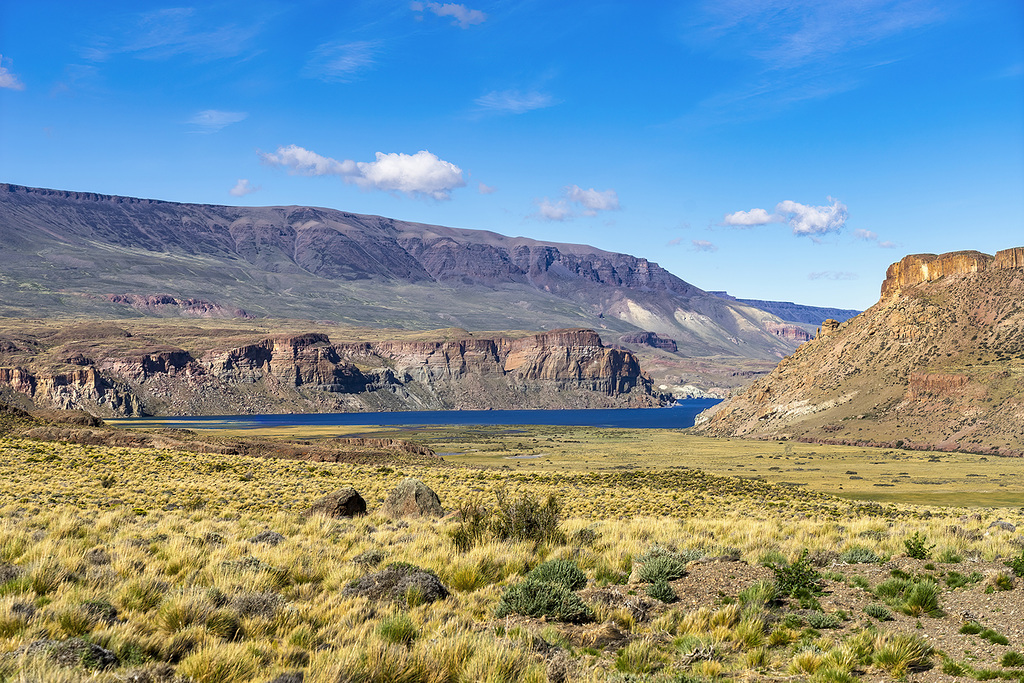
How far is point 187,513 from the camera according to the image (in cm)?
2144

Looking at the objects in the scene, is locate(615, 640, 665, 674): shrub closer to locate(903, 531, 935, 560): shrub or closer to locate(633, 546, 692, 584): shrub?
locate(633, 546, 692, 584): shrub

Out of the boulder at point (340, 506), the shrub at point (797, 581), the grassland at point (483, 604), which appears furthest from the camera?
the boulder at point (340, 506)

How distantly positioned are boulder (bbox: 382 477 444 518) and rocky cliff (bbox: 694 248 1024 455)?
3542 inches

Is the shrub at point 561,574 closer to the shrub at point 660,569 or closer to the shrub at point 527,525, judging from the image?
the shrub at point 660,569

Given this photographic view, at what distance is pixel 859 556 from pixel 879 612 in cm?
366

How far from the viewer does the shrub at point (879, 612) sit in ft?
33.5

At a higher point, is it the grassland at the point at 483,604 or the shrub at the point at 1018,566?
the shrub at the point at 1018,566

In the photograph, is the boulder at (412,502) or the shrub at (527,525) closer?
the shrub at (527,525)

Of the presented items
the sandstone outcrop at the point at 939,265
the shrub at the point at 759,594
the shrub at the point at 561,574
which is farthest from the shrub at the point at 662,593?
the sandstone outcrop at the point at 939,265

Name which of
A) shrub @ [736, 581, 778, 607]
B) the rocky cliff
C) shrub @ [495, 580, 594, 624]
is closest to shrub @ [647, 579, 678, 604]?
shrub @ [736, 581, 778, 607]

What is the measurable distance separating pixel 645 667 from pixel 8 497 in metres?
22.8

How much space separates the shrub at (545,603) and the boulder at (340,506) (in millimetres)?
11599

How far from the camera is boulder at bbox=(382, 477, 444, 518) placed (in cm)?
2177

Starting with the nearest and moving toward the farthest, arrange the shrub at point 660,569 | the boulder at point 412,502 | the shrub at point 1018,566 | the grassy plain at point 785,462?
the shrub at point 1018,566 < the shrub at point 660,569 < the boulder at point 412,502 < the grassy plain at point 785,462
